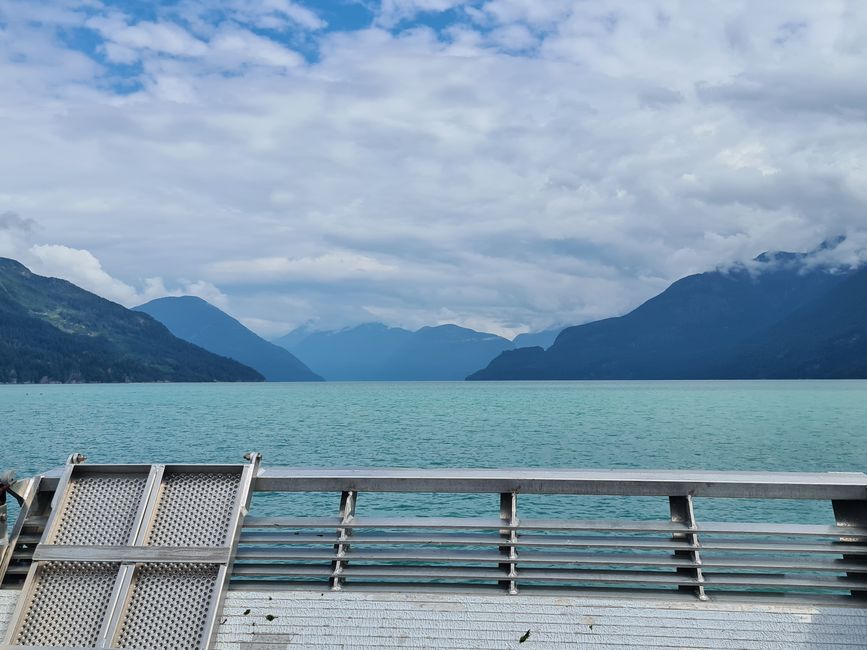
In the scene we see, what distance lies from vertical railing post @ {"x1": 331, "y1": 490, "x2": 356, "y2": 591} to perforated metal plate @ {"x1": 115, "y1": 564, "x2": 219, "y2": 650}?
3.14 ft

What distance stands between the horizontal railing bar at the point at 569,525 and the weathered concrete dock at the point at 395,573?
0.06 feet

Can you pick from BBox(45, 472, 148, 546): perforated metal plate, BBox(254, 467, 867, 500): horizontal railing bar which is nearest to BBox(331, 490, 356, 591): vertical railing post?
BBox(254, 467, 867, 500): horizontal railing bar

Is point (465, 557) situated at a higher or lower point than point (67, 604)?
higher

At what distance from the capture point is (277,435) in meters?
64.1

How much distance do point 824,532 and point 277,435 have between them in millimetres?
60180

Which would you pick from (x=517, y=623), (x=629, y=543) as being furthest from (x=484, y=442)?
(x=517, y=623)

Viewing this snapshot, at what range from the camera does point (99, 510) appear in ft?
21.8

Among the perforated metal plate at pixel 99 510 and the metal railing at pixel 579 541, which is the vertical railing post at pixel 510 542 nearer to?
the metal railing at pixel 579 541

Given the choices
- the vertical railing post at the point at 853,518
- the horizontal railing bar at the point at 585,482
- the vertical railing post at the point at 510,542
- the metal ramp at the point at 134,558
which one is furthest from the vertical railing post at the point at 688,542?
the metal ramp at the point at 134,558

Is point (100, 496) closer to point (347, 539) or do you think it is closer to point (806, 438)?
point (347, 539)

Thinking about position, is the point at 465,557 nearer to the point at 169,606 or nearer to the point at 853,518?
the point at 169,606

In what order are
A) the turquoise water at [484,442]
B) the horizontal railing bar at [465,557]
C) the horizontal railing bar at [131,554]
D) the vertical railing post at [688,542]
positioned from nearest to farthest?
1. the horizontal railing bar at [131,554]
2. the vertical railing post at [688,542]
3. the horizontal railing bar at [465,557]
4. the turquoise water at [484,442]

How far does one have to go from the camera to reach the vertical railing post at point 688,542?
21.0 ft

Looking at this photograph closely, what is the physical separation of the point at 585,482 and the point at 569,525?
1.26 ft
